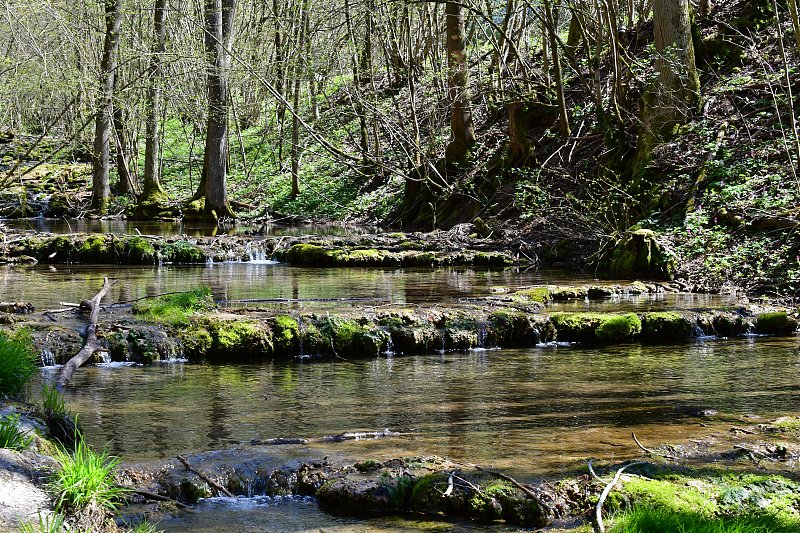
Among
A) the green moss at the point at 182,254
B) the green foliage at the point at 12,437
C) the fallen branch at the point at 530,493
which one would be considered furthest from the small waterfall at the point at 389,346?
the green moss at the point at 182,254

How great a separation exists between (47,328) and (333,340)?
3.00m

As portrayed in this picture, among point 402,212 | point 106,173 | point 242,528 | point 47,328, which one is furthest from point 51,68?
point 106,173

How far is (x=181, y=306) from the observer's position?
10055mm

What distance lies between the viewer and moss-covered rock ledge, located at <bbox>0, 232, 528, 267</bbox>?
16.5 m

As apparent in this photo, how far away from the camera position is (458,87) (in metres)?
19.7

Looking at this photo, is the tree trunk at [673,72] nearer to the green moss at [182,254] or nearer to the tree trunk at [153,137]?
the green moss at [182,254]

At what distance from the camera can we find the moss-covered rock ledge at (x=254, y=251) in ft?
54.3

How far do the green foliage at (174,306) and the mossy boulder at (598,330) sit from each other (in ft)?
13.8

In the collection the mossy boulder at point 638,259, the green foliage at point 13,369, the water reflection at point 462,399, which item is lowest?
the water reflection at point 462,399

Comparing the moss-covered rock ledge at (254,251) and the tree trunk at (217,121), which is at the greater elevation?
the tree trunk at (217,121)

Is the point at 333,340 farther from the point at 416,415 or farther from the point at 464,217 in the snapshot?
the point at 464,217

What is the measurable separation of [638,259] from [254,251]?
7788 mm

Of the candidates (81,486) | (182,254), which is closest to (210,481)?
(81,486)

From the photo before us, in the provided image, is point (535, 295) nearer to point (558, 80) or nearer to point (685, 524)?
point (685, 524)
